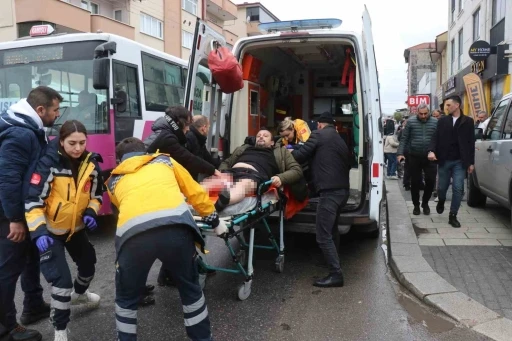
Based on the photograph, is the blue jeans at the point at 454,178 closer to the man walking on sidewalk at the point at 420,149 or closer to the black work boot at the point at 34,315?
the man walking on sidewalk at the point at 420,149

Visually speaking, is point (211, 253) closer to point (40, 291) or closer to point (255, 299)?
point (255, 299)

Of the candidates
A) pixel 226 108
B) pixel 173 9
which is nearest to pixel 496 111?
pixel 226 108

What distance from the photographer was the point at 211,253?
5738 millimetres

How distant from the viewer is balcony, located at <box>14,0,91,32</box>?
18234mm

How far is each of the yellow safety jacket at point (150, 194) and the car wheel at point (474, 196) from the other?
605 cm

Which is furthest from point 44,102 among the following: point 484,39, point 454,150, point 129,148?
point 484,39

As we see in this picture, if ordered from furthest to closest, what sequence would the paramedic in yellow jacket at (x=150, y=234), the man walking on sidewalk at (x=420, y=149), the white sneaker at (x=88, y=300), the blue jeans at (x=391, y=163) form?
1. the blue jeans at (x=391, y=163)
2. the man walking on sidewalk at (x=420, y=149)
3. the white sneaker at (x=88, y=300)
4. the paramedic in yellow jacket at (x=150, y=234)

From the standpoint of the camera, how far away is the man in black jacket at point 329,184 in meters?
4.52

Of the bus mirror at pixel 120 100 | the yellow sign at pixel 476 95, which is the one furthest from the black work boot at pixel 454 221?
the yellow sign at pixel 476 95

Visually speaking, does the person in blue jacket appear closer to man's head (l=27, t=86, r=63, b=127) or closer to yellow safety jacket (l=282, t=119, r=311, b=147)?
man's head (l=27, t=86, r=63, b=127)

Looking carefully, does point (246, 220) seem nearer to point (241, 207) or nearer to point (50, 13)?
point (241, 207)

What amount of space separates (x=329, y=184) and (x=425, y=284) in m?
1.30

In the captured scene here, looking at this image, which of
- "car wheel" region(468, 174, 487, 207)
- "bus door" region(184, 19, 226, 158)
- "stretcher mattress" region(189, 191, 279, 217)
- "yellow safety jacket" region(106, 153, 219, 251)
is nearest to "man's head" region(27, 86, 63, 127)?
"yellow safety jacket" region(106, 153, 219, 251)

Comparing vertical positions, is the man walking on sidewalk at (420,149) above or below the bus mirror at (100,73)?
below
